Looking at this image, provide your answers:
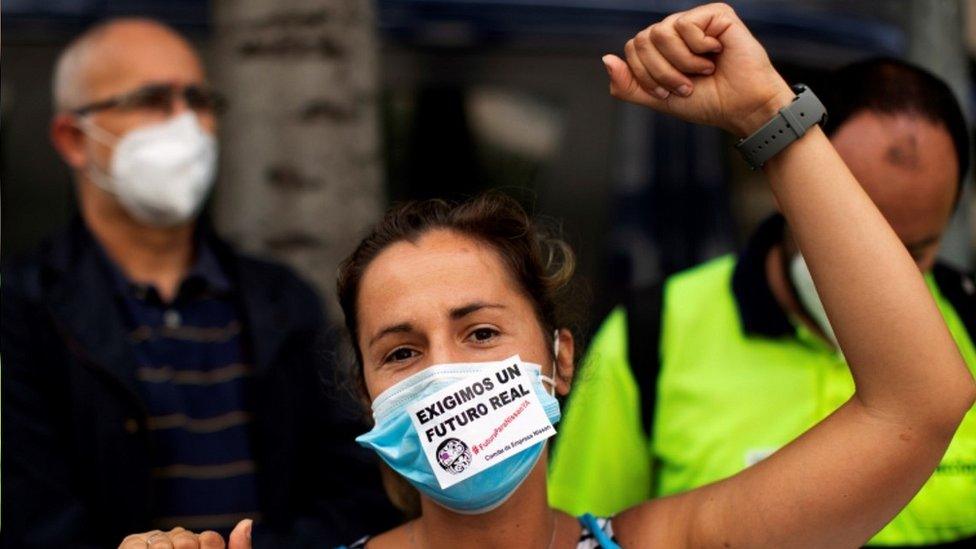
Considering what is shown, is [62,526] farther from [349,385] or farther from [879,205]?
[879,205]

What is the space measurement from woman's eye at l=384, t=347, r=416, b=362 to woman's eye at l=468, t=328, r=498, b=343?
102 mm

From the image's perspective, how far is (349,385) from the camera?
9.20ft

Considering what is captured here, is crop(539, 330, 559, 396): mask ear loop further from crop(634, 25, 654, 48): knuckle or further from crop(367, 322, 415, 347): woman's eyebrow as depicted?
crop(634, 25, 654, 48): knuckle

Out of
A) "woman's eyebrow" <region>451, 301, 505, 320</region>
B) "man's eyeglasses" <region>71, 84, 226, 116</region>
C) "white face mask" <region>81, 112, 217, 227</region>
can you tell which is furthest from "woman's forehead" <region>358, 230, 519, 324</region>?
"man's eyeglasses" <region>71, 84, 226, 116</region>

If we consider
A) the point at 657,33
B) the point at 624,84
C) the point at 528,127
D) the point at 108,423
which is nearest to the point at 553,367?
the point at 624,84

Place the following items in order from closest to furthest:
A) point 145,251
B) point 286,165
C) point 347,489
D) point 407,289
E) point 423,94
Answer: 1. point 407,289
2. point 347,489
3. point 145,251
4. point 286,165
5. point 423,94

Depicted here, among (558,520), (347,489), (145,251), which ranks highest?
(145,251)

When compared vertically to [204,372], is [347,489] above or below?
below

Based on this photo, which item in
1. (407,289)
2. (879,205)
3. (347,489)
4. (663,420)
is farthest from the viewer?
(347,489)

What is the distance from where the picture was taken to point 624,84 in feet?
7.30

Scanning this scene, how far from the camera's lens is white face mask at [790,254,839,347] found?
279 centimetres

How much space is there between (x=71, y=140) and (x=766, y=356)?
1.84 meters

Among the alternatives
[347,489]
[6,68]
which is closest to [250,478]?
[347,489]

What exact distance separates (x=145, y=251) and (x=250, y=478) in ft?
2.21
